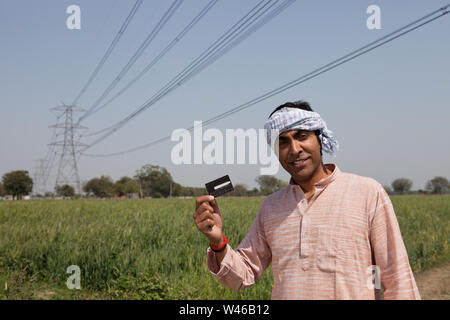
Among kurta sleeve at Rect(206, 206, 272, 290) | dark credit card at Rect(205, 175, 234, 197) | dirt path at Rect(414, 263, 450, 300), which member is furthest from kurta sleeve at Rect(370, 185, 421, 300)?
dirt path at Rect(414, 263, 450, 300)

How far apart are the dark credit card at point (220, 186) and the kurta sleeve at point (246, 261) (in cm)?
31

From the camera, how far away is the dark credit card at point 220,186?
185 centimetres

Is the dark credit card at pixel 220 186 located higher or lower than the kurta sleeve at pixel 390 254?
higher

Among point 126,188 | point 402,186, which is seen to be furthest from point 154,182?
point 402,186

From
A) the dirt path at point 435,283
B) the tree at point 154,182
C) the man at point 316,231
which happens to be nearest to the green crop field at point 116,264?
the dirt path at point 435,283

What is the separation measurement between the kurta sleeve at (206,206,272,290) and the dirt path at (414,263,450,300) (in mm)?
6363

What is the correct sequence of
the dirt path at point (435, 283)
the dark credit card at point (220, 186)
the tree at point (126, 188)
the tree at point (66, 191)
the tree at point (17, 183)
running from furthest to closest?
the tree at point (66, 191), the tree at point (126, 188), the tree at point (17, 183), the dirt path at point (435, 283), the dark credit card at point (220, 186)

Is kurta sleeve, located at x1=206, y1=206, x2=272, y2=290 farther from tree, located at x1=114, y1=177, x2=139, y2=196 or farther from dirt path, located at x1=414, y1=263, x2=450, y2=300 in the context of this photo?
tree, located at x1=114, y1=177, x2=139, y2=196

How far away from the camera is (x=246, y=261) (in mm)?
2096

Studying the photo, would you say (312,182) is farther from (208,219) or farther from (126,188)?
(126,188)

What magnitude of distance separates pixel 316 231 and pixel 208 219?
540 millimetres

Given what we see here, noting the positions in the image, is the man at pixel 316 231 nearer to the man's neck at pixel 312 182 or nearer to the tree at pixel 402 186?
the man's neck at pixel 312 182

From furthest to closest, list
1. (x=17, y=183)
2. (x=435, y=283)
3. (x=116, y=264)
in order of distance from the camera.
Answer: (x=17, y=183)
(x=435, y=283)
(x=116, y=264)
